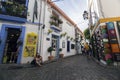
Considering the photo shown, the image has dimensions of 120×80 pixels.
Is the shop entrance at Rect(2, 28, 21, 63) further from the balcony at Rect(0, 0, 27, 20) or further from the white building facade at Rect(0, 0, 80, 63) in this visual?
the balcony at Rect(0, 0, 27, 20)

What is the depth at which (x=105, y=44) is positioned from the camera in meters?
7.36

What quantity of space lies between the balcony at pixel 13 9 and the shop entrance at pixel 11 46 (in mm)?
1030

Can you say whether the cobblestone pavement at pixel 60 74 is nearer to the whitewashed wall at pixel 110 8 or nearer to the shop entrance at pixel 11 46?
the shop entrance at pixel 11 46

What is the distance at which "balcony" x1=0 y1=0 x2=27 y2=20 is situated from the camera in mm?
7682

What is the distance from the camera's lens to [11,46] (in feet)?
27.9

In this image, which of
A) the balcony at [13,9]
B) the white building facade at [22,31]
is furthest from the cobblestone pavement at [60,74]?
the balcony at [13,9]

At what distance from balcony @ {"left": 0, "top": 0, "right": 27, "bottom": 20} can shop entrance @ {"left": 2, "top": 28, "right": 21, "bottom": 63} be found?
103 cm

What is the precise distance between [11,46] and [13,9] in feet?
9.18

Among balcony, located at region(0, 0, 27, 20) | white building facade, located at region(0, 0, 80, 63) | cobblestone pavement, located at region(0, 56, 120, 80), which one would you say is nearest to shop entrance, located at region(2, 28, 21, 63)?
white building facade, located at region(0, 0, 80, 63)

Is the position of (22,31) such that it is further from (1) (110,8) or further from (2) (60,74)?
(1) (110,8)

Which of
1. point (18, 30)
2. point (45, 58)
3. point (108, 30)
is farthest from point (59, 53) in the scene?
point (108, 30)

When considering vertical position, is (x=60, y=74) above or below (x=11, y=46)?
below

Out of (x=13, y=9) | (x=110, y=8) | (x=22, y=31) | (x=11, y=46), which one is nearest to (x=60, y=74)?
(x=22, y=31)

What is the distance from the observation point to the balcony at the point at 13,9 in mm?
7682
